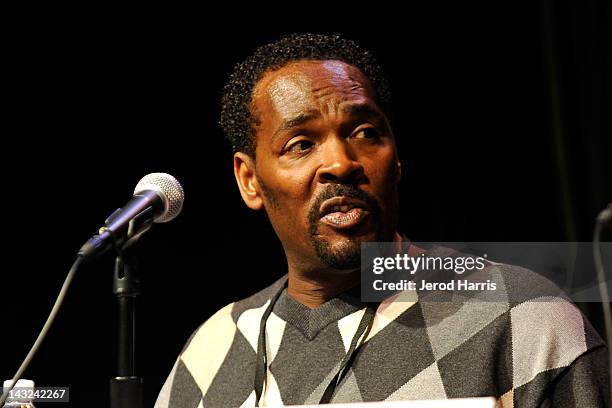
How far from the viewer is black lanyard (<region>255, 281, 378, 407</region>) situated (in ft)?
7.25

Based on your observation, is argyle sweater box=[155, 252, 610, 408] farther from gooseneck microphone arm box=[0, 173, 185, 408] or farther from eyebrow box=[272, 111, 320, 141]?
gooseneck microphone arm box=[0, 173, 185, 408]

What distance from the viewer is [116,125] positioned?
3498 mm

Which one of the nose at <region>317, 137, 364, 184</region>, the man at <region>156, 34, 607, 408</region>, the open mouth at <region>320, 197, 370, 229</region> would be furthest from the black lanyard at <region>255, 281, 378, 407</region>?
the nose at <region>317, 137, 364, 184</region>

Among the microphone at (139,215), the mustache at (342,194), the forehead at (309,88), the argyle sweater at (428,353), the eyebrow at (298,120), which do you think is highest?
the forehead at (309,88)

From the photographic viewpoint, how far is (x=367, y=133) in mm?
2309

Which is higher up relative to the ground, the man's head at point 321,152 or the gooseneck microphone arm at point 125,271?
the man's head at point 321,152

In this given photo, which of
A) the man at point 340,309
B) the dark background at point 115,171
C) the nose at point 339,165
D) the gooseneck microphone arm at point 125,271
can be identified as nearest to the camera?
the gooseneck microphone arm at point 125,271

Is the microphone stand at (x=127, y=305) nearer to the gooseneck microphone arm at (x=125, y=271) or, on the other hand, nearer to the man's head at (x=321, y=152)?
the gooseneck microphone arm at (x=125, y=271)

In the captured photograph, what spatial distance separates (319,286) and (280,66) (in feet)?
2.02

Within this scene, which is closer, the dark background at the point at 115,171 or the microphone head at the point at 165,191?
the microphone head at the point at 165,191

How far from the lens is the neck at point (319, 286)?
2.38 m


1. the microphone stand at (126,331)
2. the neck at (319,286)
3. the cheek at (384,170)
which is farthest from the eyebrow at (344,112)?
the microphone stand at (126,331)

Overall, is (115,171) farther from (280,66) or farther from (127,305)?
(127,305)

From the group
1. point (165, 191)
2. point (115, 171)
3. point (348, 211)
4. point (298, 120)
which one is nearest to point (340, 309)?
point (348, 211)
